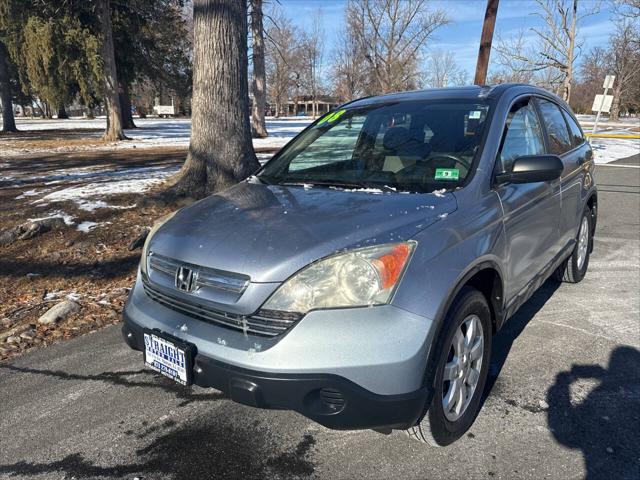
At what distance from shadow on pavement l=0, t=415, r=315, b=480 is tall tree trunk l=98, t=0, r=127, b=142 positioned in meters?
20.1

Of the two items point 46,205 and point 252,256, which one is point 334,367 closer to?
point 252,256

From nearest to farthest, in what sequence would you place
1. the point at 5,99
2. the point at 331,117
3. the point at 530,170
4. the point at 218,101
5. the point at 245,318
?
the point at 245,318 < the point at 530,170 < the point at 331,117 < the point at 218,101 < the point at 5,99

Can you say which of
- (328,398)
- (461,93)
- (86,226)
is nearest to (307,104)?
(86,226)

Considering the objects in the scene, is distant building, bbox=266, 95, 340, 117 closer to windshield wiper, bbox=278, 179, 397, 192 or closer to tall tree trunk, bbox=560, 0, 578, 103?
tall tree trunk, bbox=560, 0, 578, 103

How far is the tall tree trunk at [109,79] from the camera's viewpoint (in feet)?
66.6

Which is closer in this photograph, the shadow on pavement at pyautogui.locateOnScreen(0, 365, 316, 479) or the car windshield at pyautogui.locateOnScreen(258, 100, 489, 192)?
the shadow on pavement at pyautogui.locateOnScreen(0, 365, 316, 479)

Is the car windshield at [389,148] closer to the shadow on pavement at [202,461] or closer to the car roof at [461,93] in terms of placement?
the car roof at [461,93]

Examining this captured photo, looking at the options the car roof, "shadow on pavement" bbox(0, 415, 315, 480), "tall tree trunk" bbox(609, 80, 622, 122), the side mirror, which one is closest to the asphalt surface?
"shadow on pavement" bbox(0, 415, 315, 480)

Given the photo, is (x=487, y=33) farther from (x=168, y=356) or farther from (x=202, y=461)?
(x=202, y=461)

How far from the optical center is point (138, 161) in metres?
13.1

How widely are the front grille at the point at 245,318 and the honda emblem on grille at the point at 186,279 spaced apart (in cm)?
6

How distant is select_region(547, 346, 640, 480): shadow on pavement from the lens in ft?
7.64

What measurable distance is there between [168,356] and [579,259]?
13.3 ft

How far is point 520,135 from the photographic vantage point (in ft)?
10.8
